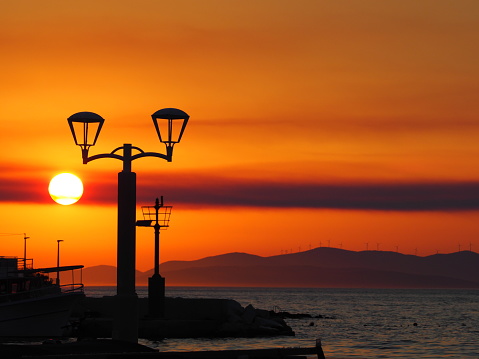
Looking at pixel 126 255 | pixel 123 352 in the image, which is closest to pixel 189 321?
pixel 123 352

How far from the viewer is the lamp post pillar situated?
23.8 meters

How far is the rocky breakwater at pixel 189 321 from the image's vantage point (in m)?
60.8

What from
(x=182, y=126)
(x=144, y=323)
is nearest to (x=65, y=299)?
(x=144, y=323)

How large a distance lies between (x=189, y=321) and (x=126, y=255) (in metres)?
40.3

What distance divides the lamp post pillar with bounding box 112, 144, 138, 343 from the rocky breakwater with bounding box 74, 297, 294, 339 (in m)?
35.1

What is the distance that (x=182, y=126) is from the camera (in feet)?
78.3

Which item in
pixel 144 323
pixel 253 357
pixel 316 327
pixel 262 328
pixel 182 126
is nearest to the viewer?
pixel 182 126

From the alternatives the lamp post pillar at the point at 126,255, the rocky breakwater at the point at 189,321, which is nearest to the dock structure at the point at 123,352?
the lamp post pillar at the point at 126,255

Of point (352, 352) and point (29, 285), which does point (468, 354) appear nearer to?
point (352, 352)

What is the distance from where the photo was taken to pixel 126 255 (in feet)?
78.1

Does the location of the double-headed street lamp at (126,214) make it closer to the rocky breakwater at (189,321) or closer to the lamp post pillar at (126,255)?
the lamp post pillar at (126,255)

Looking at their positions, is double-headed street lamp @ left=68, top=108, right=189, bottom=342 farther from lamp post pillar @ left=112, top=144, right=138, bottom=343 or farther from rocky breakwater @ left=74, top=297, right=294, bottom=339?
rocky breakwater @ left=74, top=297, right=294, bottom=339

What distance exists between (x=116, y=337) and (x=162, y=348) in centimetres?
3122

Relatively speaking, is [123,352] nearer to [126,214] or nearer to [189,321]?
[126,214]
